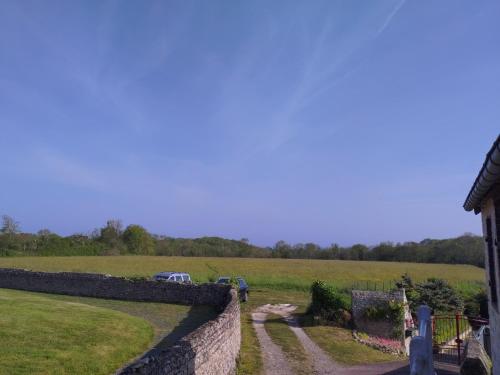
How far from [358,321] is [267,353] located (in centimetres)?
889

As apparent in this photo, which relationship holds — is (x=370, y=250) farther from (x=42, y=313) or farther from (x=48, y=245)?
(x=42, y=313)

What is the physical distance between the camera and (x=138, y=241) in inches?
3888

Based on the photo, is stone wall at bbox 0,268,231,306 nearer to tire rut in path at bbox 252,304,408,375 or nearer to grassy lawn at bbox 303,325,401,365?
grassy lawn at bbox 303,325,401,365

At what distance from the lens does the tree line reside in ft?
268

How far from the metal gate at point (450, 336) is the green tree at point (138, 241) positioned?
77870mm

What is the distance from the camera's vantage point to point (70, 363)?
44.0 feet

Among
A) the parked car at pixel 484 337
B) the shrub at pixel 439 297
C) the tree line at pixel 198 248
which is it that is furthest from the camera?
the tree line at pixel 198 248

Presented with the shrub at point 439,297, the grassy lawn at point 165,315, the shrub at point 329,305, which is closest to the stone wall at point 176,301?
the grassy lawn at point 165,315

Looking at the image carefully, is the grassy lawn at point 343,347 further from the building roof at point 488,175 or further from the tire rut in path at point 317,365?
the building roof at point 488,175

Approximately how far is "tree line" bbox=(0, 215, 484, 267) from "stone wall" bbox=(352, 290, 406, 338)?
193 feet

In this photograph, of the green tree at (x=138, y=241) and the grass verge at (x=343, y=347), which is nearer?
the grass verge at (x=343, y=347)

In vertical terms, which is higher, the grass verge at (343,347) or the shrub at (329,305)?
the shrub at (329,305)

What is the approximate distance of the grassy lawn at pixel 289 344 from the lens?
16109 mm

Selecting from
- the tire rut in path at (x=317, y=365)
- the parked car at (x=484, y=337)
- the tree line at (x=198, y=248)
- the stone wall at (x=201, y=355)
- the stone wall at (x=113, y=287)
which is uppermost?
the tree line at (x=198, y=248)
